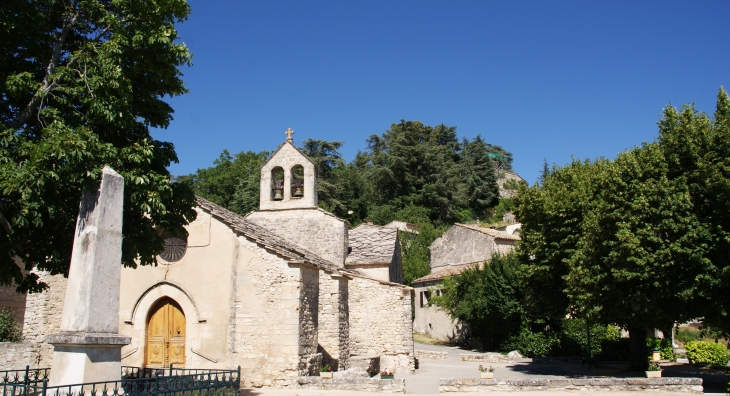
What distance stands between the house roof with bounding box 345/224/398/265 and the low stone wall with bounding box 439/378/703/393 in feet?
26.9

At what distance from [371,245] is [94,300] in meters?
17.6

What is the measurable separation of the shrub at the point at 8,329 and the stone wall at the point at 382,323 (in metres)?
11.9

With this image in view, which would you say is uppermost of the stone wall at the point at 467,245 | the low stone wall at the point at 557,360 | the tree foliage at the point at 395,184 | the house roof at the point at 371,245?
the tree foliage at the point at 395,184

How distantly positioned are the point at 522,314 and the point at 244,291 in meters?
18.0

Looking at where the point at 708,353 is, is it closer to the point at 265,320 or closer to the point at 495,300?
the point at 495,300

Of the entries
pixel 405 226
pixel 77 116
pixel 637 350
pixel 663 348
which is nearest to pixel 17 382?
pixel 77 116

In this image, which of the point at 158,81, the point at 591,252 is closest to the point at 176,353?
the point at 158,81

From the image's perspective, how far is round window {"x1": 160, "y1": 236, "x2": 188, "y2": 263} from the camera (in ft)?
51.3

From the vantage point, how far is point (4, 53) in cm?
876

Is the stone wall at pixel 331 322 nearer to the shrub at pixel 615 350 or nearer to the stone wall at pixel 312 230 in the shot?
the stone wall at pixel 312 230

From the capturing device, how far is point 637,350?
19297mm

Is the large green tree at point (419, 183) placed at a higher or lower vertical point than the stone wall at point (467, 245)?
higher

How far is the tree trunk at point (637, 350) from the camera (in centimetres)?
1896

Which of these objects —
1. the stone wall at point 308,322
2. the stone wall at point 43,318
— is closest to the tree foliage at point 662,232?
the stone wall at point 308,322
